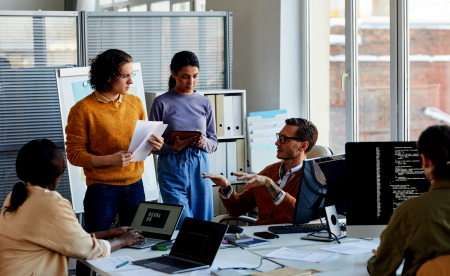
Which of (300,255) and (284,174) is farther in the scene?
(284,174)

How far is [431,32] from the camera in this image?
A: 10.4 feet

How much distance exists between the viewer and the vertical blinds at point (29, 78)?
3760 mm

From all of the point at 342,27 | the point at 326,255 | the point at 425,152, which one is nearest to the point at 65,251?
the point at 326,255

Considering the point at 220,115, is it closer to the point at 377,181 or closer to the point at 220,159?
the point at 220,159

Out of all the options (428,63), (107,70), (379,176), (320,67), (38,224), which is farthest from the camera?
(320,67)

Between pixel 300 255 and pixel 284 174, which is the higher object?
pixel 284 174

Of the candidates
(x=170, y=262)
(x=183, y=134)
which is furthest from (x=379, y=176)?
(x=183, y=134)

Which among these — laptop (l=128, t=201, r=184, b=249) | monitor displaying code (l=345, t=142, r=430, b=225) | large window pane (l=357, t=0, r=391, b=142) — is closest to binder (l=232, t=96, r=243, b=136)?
large window pane (l=357, t=0, r=391, b=142)

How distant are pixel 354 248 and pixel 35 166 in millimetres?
1334

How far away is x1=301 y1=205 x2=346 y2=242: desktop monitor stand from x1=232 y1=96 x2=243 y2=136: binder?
193 cm

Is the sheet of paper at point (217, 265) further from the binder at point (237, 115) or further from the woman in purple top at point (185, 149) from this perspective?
the binder at point (237, 115)

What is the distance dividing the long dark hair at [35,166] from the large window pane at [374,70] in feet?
8.21

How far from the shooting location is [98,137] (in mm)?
2477

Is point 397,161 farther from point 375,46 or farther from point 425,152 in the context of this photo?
point 375,46
